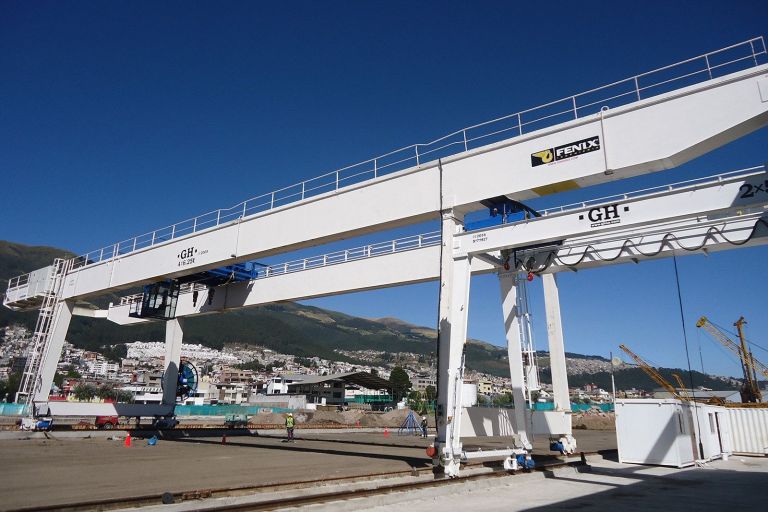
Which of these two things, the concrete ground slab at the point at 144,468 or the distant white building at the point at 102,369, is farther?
the distant white building at the point at 102,369

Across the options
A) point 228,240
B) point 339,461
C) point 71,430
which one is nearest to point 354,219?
point 228,240

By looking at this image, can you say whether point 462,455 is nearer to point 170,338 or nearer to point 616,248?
point 616,248

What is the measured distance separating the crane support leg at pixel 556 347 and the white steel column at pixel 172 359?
Result: 630 inches

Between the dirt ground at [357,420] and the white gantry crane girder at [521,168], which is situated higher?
the white gantry crane girder at [521,168]

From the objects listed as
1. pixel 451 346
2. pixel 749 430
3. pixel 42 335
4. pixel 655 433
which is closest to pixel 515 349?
pixel 451 346

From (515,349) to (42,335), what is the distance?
2075 cm

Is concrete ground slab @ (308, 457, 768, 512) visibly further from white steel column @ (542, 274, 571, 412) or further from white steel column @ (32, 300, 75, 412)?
white steel column @ (32, 300, 75, 412)

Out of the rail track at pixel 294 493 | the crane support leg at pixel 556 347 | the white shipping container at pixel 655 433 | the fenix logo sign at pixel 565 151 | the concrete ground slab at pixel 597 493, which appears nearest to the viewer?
the rail track at pixel 294 493

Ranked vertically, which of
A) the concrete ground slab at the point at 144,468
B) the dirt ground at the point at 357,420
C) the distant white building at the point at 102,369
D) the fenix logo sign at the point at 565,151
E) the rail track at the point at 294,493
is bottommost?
the concrete ground slab at the point at 144,468

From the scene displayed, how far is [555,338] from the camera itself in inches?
604

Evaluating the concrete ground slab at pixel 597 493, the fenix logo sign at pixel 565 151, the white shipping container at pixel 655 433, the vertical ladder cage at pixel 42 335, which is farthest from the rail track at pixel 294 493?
the vertical ladder cage at pixel 42 335

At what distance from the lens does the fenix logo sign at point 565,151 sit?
9.94m

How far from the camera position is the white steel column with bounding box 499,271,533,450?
12.2 meters

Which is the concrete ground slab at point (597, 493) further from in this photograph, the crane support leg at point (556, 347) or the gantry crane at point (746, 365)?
the gantry crane at point (746, 365)
